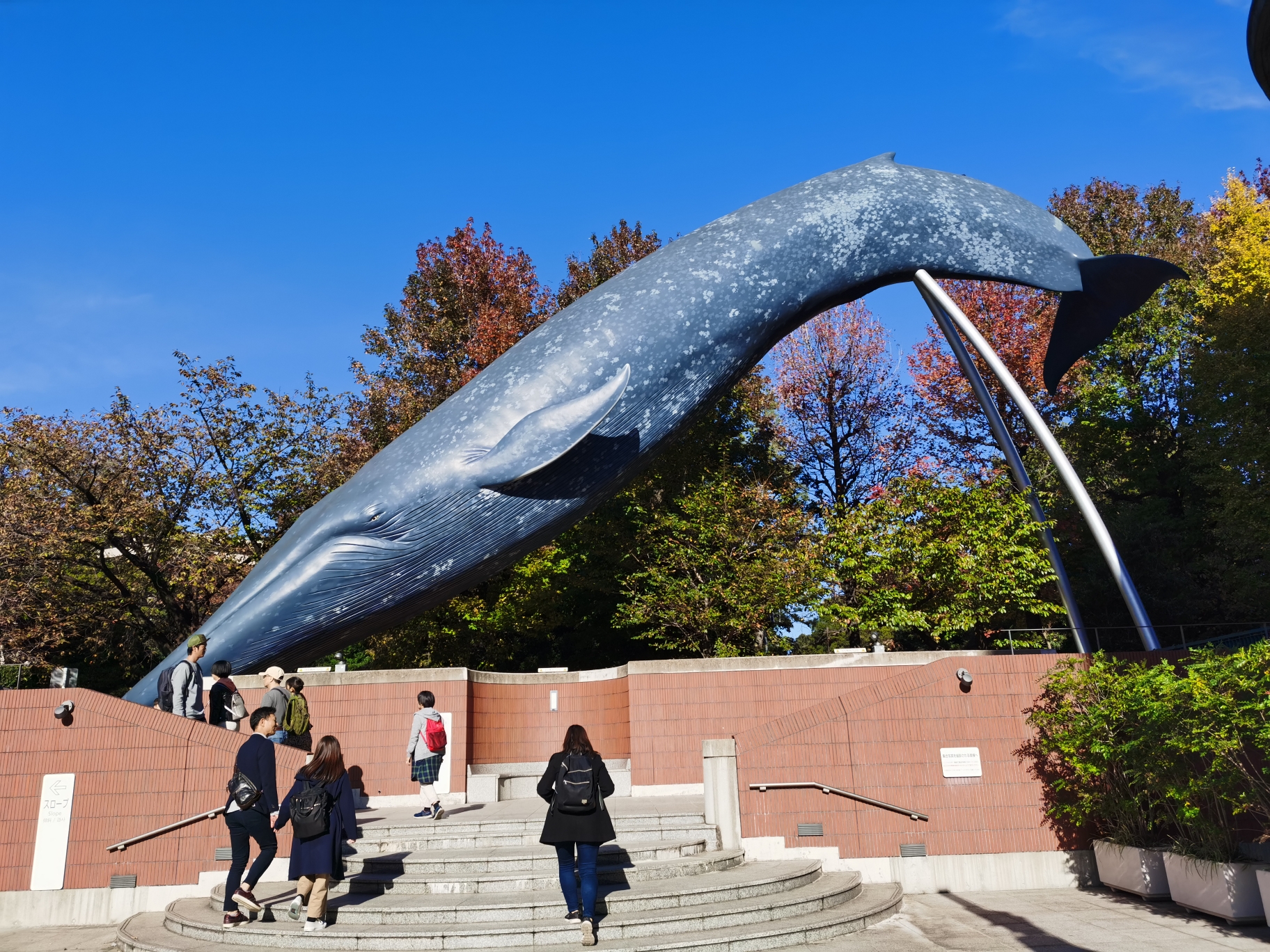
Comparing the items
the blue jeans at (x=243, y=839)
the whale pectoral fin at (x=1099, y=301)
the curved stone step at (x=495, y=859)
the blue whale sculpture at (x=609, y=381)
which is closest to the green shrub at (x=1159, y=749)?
the curved stone step at (x=495, y=859)

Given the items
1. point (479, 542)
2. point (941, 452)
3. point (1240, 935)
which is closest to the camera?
point (1240, 935)

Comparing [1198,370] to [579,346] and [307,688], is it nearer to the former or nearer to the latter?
[579,346]

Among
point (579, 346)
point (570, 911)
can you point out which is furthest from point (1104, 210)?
point (570, 911)

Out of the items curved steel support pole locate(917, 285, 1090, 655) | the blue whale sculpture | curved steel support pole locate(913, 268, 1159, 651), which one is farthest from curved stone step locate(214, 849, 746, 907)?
curved steel support pole locate(917, 285, 1090, 655)

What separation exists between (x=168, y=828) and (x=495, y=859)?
3.41m

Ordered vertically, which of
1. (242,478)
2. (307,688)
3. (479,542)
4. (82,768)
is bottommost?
(82,768)

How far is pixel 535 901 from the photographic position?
7.61m

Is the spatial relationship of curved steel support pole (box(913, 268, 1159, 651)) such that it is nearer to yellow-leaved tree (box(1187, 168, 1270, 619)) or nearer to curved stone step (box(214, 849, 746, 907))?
curved stone step (box(214, 849, 746, 907))

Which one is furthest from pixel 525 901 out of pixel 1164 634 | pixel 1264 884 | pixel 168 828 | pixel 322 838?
pixel 1164 634

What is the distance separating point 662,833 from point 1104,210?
3008 centimetres

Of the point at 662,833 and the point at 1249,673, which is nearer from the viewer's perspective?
the point at 1249,673

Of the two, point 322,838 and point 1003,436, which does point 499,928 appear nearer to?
point 322,838

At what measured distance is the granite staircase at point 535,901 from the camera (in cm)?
712

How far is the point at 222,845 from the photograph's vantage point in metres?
9.15
